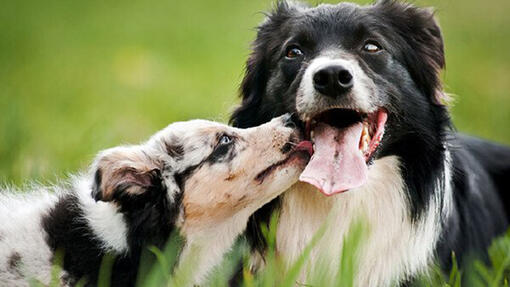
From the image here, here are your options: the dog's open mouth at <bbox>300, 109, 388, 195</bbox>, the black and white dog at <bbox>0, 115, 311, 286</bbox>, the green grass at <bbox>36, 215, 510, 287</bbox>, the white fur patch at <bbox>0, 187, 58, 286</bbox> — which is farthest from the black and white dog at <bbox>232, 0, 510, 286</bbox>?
the white fur patch at <bbox>0, 187, 58, 286</bbox>

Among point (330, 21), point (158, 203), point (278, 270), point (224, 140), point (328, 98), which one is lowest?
point (278, 270)

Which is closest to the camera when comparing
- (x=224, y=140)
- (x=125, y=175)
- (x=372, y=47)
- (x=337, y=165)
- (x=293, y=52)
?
(x=125, y=175)

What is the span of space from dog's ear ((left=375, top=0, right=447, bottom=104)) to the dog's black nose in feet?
2.12

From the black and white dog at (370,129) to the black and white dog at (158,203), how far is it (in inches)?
9.4

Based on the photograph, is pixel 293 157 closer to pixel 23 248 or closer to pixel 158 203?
pixel 158 203

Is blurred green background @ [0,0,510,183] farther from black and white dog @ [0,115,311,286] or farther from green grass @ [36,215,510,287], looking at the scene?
green grass @ [36,215,510,287]

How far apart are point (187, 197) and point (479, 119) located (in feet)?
18.7

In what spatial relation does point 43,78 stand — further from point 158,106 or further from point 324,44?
point 324,44

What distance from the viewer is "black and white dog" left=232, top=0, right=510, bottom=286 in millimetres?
4168

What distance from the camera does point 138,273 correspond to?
3.88 metres

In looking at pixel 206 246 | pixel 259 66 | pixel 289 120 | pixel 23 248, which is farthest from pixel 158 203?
pixel 259 66

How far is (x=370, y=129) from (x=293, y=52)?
60cm

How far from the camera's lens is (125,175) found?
152 inches

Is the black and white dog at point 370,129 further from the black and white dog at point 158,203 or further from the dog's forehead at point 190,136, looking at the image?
the dog's forehead at point 190,136
